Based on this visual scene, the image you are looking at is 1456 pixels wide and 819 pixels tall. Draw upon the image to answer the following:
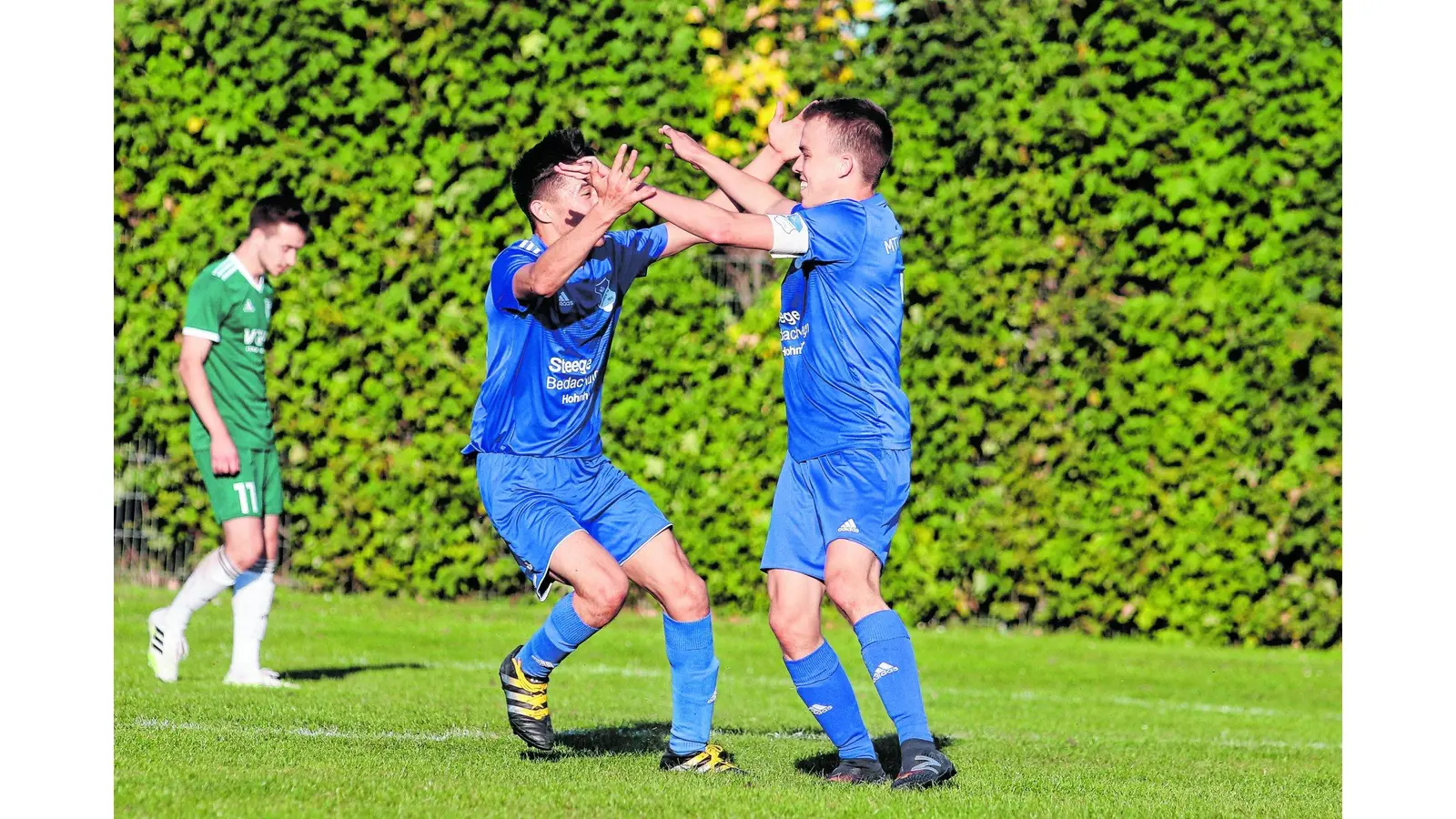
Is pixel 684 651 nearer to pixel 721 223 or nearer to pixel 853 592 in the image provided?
pixel 853 592

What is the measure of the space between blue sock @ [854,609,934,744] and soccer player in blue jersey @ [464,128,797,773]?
619 millimetres

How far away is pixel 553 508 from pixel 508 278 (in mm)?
883

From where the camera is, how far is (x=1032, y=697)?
Answer: 31.2 ft

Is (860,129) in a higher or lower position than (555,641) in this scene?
higher

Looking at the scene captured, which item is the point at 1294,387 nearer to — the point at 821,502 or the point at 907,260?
the point at 907,260

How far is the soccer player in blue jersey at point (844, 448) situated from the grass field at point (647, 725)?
37 centimetres

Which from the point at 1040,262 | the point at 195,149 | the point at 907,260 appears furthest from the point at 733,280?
the point at 195,149

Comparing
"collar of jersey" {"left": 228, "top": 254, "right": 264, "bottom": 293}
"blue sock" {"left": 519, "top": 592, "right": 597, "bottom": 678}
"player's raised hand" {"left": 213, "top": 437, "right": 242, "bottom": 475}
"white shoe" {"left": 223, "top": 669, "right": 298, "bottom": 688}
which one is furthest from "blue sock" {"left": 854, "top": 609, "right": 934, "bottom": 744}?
"collar of jersey" {"left": 228, "top": 254, "right": 264, "bottom": 293}

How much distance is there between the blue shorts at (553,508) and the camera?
6012 millimetres

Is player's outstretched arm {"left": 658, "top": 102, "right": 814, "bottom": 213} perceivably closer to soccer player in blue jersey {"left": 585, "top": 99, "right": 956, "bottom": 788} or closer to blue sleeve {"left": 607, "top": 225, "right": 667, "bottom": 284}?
soccer player in blue jersey {"left": 585, "top": 99, "right": 956, "bottom": 788}

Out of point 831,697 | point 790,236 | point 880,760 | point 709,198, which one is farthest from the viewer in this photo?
point 880,760

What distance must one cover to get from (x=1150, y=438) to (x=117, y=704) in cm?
707

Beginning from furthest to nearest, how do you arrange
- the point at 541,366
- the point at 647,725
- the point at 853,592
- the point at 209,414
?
the point at 209,414, the point at 647,725, the point at 541,366, the point at 853,592

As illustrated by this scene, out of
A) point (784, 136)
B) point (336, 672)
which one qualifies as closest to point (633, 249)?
point (784, 136)
